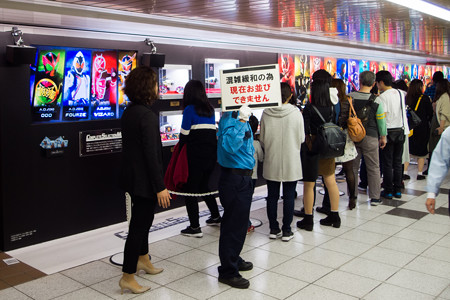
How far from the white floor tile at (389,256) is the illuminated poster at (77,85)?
3245 mm

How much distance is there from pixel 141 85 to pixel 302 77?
5.50 meters

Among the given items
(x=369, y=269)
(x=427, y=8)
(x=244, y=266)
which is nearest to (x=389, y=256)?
(x=369, y=269)

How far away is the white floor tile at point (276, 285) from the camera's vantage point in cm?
365

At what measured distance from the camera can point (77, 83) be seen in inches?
198

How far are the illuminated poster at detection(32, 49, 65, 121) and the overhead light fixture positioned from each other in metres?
3.49

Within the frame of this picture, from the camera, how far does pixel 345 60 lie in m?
10.2

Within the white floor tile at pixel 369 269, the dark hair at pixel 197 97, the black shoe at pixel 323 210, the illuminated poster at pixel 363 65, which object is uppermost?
the illuminated poster at pixel 363 65

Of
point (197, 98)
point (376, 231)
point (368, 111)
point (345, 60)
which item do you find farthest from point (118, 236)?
point (345, 60)

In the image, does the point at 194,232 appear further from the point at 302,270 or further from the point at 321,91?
the point at 321,91

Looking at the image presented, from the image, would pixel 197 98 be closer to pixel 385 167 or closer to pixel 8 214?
pixel 8 214

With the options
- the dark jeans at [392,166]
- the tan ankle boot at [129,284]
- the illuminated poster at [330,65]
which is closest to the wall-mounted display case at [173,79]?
the tan ankle boot at [129,284]

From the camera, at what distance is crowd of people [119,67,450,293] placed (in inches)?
139

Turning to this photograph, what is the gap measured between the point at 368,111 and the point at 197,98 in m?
2.31

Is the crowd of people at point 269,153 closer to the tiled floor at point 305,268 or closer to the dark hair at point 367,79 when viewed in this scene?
the dark hair at point 367,79
